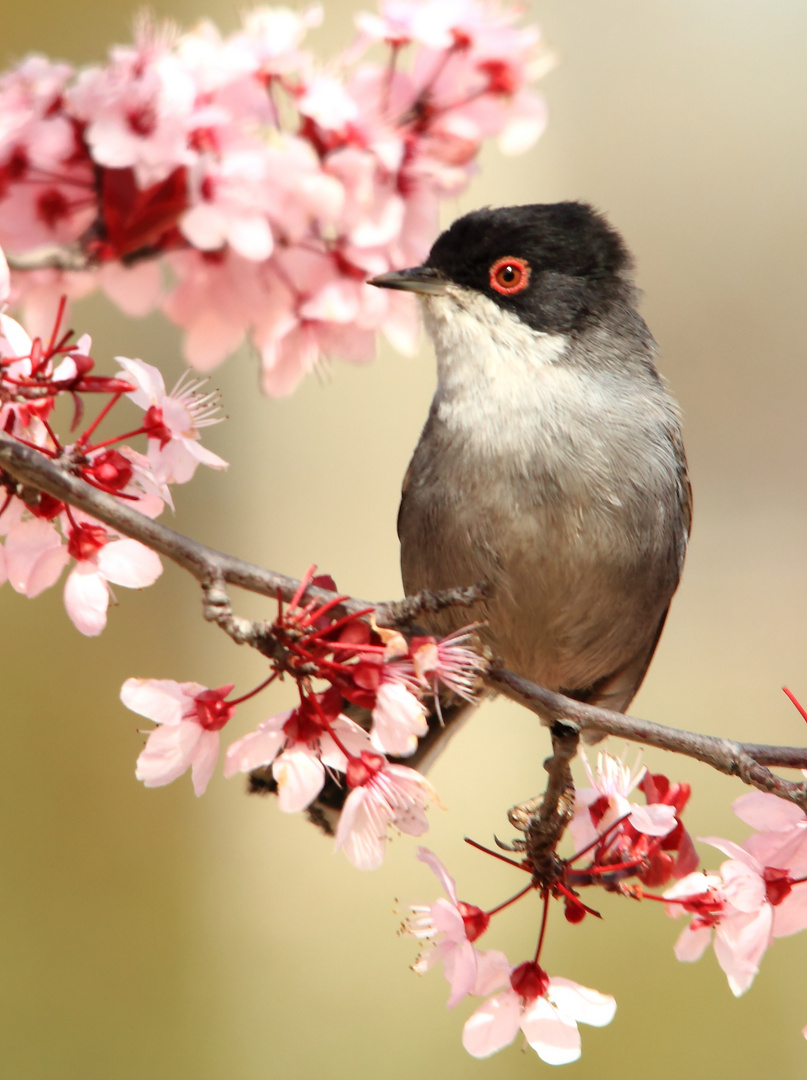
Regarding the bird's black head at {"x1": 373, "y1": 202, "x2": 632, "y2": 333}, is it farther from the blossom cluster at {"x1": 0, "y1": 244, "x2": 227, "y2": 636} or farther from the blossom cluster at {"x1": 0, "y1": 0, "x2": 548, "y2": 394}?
the blossom cluster at {"x1": 0, "y1": 244, "x2": 227, "y2": 636}

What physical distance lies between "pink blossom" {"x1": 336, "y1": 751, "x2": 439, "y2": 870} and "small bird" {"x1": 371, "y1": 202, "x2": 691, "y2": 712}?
73 centimetres

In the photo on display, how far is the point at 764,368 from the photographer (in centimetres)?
634

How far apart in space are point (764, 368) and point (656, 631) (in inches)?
172

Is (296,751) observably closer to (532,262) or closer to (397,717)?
(397,717)

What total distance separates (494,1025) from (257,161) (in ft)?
4.15

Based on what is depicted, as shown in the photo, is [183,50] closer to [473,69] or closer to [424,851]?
[473,69]

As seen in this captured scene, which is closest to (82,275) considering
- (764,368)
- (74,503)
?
(74,503)

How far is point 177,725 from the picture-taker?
1310 millimetres

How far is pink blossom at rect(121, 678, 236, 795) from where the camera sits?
129 centimetres

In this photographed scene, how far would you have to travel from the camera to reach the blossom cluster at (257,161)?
4.96ft

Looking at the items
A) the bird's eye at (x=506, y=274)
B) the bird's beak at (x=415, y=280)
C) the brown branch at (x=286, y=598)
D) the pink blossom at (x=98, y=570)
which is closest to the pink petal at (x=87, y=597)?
the pink blossom at (x=98, y=570)

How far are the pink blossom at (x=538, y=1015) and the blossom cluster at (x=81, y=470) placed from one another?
2.48ft

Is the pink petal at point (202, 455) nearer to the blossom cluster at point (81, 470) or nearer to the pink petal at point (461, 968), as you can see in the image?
the blossom cluster at point (81, 470)

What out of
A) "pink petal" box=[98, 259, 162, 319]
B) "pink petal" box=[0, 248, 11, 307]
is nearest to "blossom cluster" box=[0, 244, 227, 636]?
"pink petal" box=[0, 248, 11, 307]
